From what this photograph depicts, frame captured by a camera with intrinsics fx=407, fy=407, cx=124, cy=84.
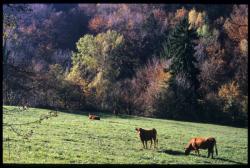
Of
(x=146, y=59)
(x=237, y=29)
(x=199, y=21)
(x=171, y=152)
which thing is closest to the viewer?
(x=171, y=152)

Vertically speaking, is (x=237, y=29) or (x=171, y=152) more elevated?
(x=237, y=29)

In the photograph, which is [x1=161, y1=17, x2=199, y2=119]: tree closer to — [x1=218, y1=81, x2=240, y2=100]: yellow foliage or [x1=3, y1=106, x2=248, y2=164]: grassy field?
[x1=218, y1=81, x2=240, y2=100]: yellow foliage

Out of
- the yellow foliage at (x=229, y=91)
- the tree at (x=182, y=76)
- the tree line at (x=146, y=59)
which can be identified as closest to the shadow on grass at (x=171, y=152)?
the tree line at (x=146, y=59)

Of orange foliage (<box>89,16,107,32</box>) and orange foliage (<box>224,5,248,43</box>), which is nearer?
orange foliage (<box>224,5,248,43</box>)

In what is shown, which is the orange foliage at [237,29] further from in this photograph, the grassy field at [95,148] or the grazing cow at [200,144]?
the grazing cow at [200,144]

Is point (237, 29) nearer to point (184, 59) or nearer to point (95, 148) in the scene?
point (184, 59)

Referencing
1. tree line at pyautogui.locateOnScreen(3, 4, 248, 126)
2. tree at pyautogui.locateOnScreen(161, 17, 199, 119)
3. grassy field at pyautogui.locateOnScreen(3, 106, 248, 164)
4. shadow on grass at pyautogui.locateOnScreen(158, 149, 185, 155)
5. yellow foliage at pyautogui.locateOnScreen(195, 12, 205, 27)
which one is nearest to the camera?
grassy field at pyautogui.locateOnScreen(3, 106, 248, 164)

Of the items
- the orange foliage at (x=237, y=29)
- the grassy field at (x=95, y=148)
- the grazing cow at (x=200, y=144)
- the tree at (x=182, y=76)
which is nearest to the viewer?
the grassy field at (x=95, y=148)

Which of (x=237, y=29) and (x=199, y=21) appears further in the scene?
(x=199, y=21)

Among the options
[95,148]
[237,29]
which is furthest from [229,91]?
[95,148]

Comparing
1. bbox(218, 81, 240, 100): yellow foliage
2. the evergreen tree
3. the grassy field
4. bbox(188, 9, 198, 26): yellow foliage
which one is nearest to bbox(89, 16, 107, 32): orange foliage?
bbox(188, 9, 198, 26): yellow foliage

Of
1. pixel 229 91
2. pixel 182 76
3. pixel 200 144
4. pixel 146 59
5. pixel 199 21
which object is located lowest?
pixel 200 144

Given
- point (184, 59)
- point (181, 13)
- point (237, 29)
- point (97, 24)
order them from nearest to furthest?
point (184, 59) → point (237, 29) → point (97, 24) → point (181, 13)

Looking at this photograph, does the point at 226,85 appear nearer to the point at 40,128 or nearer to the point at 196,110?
the point at 196,110
